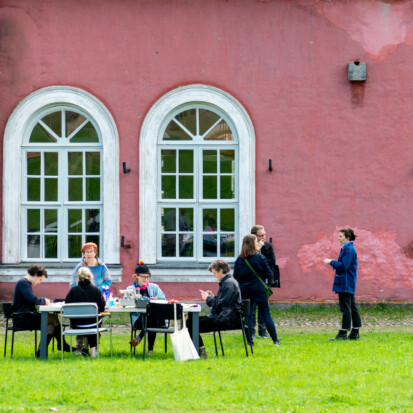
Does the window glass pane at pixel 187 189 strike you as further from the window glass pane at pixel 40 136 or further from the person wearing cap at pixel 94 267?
the person wearing cap at pixel 94 267

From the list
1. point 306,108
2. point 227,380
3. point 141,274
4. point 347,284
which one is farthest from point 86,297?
point 306,108

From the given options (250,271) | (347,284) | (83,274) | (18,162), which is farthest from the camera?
(18,162)

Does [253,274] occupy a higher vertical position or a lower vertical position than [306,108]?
lower

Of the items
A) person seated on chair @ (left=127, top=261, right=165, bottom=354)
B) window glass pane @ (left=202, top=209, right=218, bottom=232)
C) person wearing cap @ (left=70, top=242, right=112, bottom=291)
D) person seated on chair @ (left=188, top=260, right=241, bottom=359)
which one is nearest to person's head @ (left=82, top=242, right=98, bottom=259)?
person wearing cap @ (left=70, top=242, right=112, bottom=291)

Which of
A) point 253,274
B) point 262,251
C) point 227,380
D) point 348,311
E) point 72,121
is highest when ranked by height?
point 72,121

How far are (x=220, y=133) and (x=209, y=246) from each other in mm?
1882

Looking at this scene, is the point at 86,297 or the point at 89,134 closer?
the point at 86,297

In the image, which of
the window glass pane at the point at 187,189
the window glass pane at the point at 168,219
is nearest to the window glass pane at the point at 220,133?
the window glass pane at the point at 187,189

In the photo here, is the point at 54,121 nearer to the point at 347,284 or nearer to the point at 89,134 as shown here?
the point at 89,134

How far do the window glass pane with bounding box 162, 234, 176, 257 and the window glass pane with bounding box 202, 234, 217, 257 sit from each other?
498mm

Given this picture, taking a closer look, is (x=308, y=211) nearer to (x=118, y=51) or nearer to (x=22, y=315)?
(x=118, y=51)

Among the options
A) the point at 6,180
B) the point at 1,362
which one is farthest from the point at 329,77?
the point at 1,362

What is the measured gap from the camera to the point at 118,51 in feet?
47.7

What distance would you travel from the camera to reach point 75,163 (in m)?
→ 14.8
